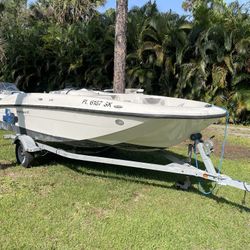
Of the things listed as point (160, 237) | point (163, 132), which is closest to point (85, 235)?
point (160, 237)

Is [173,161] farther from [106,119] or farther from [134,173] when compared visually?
[106,119]

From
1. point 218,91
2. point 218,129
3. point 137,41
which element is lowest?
point 218,129

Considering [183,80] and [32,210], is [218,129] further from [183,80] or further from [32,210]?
[32,210]

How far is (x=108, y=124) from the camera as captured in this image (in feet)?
18.7

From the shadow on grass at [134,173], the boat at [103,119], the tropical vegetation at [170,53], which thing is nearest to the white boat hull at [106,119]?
the boat at [103,119]

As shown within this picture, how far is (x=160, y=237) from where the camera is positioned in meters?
4.29

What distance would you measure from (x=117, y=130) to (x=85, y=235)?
1.80 m

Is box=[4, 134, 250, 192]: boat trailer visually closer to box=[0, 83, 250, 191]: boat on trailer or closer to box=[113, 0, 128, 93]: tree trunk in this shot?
box=[0, 83, 250, 191]: boat on trailer

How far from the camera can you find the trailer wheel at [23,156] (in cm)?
662

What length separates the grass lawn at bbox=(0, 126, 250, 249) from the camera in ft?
13.8

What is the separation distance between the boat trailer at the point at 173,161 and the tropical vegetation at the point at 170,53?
6104 millimetres

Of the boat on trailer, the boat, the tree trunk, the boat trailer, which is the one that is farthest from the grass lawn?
the tree trunk

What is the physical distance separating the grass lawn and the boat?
585 millimetres

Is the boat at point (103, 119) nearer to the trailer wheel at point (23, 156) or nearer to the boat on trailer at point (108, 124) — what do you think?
the boat on trailer at point (108, 124)
